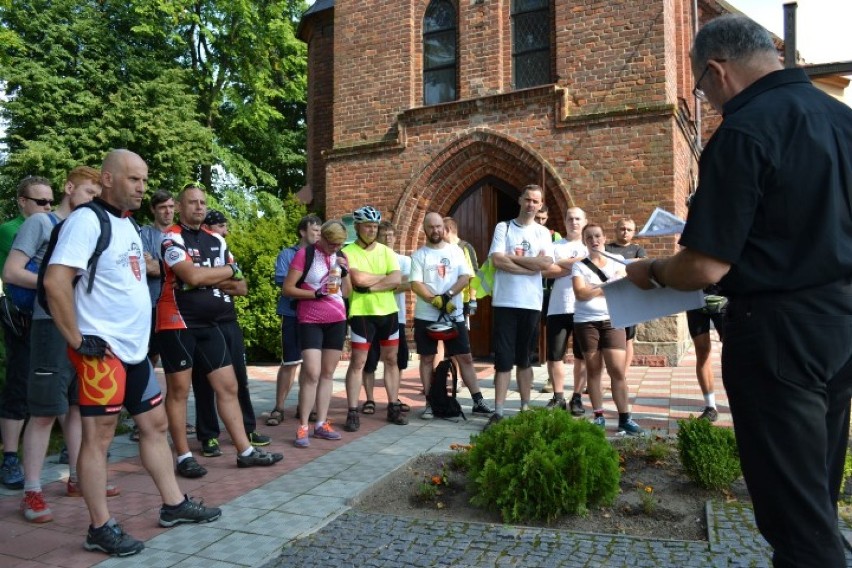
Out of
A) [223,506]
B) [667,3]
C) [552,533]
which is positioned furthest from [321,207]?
[552,533]

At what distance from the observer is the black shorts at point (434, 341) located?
22.0 ft

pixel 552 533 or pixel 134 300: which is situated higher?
pixel 134 300

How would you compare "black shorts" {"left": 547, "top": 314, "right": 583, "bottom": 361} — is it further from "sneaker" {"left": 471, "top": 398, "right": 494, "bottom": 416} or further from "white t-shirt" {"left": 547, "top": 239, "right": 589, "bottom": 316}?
"sneaker" {"left": 471, "top": 398, "right": 494, "bottom": 416}

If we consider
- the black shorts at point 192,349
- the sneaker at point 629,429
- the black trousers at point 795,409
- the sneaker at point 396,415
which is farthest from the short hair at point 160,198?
the black trousers at point 795,409

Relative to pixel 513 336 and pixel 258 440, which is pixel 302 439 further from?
pixel 513 336

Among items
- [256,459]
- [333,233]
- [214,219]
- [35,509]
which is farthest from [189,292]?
[35,509]

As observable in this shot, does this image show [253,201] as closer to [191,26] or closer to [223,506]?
[191,26]

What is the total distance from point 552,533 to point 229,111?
941 inches

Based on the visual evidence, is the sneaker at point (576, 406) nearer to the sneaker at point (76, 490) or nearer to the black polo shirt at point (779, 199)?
the sneaker at point (76, 490)

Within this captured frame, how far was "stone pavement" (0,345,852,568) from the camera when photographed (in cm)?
315

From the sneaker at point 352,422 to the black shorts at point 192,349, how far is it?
1.67 metres

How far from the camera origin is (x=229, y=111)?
24500 millimetres

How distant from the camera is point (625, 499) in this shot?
3.97 metres

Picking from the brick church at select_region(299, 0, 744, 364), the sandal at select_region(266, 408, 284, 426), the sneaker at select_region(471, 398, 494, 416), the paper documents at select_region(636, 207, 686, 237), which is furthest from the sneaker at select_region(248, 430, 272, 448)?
the brick church at select_region(299, 0, 744, 364)
